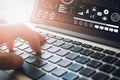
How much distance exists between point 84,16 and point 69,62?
0.62ft

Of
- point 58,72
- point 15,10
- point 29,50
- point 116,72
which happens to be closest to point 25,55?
point 29,50

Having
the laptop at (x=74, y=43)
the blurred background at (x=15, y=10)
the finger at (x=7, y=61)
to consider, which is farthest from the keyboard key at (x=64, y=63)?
the blurred background at (x=15, y=10)

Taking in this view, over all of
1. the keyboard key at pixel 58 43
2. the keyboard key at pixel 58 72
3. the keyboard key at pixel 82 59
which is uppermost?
the keyboard key at pixel 58 43

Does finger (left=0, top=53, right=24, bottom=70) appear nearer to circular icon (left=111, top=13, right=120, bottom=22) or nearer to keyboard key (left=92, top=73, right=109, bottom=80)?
keyboard key (left=92, top=73, right=109, bottom=80)

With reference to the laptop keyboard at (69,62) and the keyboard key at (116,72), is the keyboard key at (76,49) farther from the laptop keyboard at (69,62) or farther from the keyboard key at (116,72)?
the keyboard key at (116,72)

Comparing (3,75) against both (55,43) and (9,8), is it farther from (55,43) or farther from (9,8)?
(9,8)

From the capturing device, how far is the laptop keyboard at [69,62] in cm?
49

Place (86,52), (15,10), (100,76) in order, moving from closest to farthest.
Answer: (100,76)
(86,52)
(15,10)

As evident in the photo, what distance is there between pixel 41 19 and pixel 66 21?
0.32 feet

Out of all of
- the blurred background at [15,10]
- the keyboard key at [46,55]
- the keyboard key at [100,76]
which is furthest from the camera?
the blurred background at [15,10]

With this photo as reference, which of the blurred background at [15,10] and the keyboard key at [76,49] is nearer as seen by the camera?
the keyboard key at [76,49]

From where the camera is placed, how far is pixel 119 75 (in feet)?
1.58

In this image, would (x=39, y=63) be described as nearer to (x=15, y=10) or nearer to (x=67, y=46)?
(x=67, y=46)

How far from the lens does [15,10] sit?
43.2 inches
